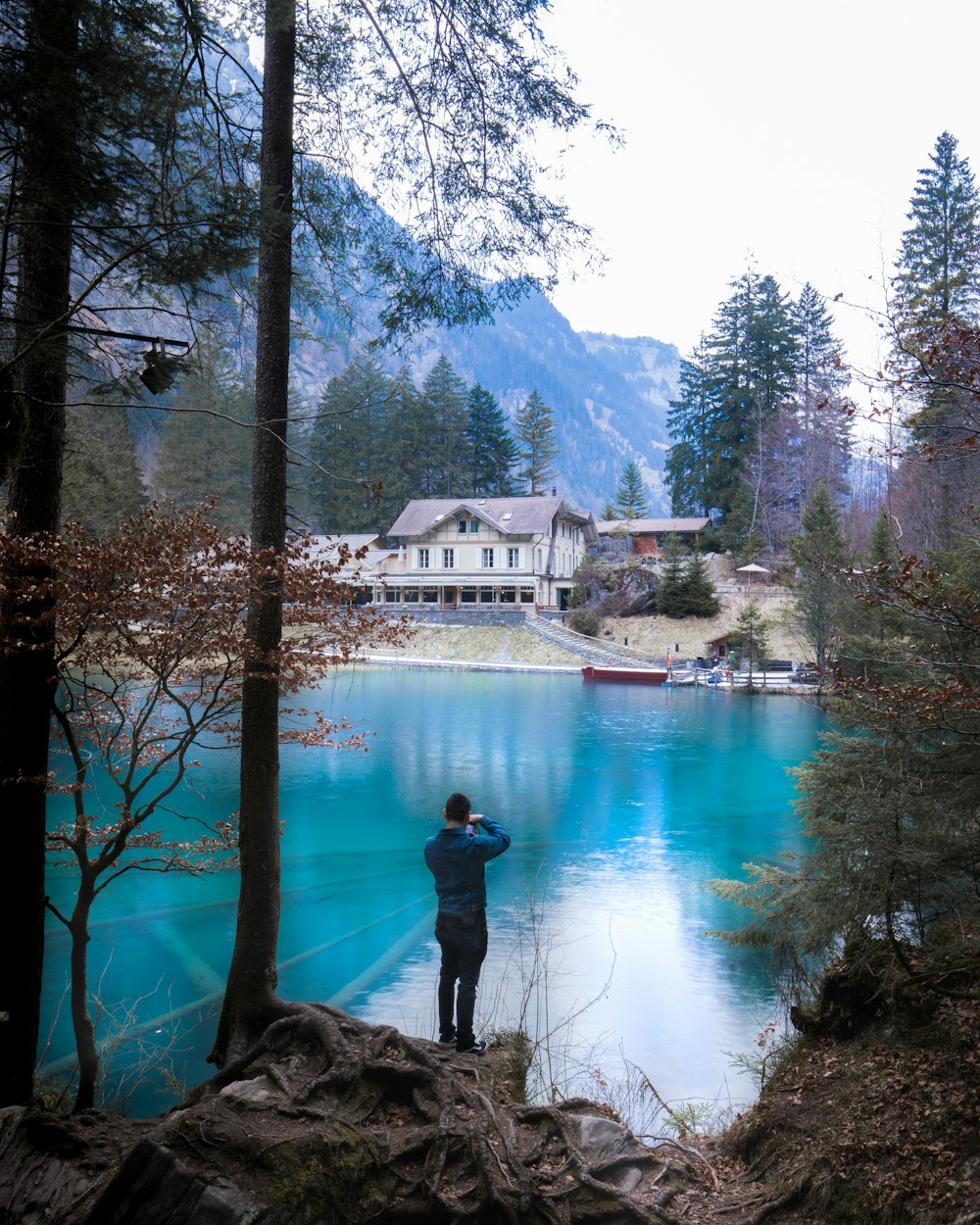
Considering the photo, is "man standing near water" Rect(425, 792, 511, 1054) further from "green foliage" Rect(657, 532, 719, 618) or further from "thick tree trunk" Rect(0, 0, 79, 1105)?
"green foliage" Rect(657, 532, 719, 618)

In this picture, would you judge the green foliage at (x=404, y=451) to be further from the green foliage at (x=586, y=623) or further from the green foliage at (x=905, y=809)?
the green foliage at (x=905, y=809)

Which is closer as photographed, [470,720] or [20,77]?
[20,77]

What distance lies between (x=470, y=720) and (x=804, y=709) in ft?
36.1

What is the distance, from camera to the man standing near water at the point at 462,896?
199 inches

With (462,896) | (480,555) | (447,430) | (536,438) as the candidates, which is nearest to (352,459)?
(447,430)

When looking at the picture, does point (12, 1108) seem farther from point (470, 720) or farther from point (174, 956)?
point (470, 720)

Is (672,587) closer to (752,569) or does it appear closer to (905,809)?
(752,569)

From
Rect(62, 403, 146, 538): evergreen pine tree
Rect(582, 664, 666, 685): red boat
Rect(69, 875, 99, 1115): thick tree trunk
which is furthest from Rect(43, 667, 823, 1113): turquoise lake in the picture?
Rect(582, 664, 666, 685): red boat

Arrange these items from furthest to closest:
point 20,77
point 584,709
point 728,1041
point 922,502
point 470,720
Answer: point 584,709 < point 470,720 < point 922,502 < point 728,1041 < point 20,77

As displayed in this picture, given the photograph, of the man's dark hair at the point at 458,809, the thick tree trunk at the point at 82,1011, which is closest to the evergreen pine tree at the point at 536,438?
the man's dark hair at the point at 458,809

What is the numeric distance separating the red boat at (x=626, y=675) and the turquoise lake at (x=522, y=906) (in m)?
12.7

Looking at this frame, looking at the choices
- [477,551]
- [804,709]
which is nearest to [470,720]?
[804,709]

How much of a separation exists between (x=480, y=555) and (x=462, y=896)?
44.2 m

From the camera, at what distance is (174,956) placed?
30.5 feet
